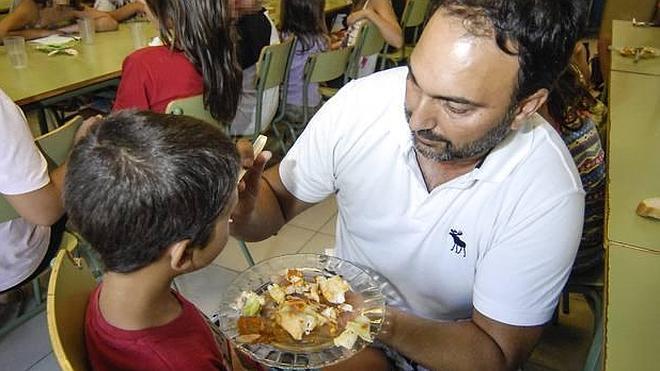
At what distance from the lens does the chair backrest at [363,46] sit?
3.04 metres

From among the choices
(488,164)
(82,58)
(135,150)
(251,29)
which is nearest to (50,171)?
(135,150)

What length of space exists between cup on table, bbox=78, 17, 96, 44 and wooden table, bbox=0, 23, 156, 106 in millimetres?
38

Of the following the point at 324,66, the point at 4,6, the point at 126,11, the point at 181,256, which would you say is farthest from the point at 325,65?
the point at 4,6

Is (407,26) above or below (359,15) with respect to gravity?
below

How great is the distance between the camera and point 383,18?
3369mm

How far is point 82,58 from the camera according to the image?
254cm

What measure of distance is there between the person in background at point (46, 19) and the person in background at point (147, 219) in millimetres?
2480

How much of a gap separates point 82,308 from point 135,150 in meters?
0.33

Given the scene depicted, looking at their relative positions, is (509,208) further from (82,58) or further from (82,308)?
(82,58)

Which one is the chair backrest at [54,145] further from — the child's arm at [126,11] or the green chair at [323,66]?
the child's arm at [126,11]

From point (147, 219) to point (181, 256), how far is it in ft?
0.32

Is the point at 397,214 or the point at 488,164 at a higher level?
the point at 488,164

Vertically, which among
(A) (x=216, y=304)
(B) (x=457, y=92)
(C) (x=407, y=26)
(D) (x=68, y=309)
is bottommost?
(A) (x=216, y=304)

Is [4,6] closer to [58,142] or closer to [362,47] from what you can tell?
[362,47]
